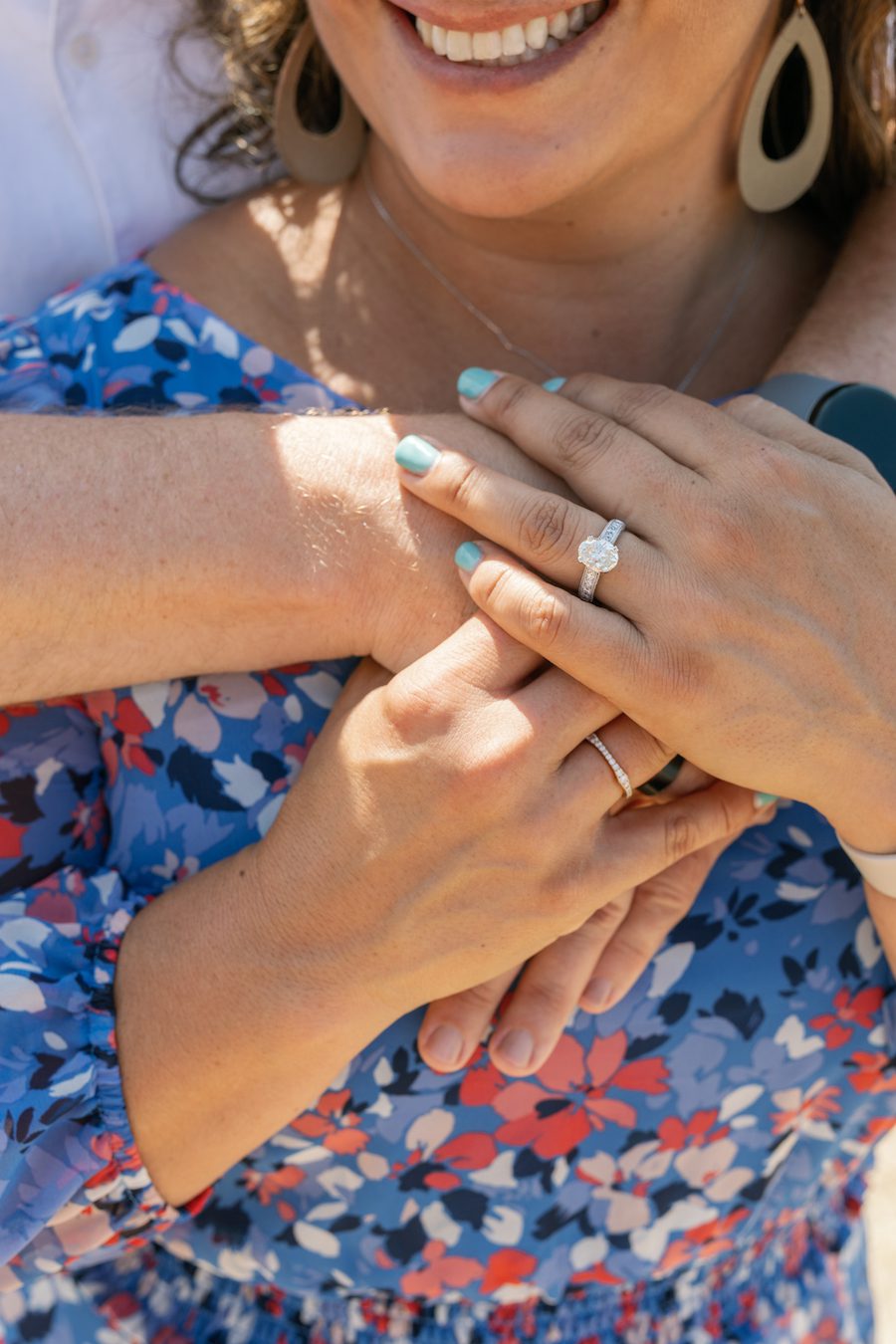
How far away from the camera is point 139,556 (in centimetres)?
140

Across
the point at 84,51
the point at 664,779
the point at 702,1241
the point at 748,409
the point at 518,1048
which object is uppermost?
the point at 84,51

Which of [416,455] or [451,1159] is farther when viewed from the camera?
[451,1159]

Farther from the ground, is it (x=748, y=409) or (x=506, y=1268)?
(x=748, y=409)

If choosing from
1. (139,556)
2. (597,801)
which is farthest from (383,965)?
(139,556)

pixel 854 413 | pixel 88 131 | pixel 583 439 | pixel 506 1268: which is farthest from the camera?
pixel 88 131

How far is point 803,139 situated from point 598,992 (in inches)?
48.3

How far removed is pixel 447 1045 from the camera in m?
1.54

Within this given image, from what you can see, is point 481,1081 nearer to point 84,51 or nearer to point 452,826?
point 452,826

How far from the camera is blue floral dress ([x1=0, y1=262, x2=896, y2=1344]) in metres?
1.47

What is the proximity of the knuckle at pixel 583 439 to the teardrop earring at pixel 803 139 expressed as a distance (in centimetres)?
67

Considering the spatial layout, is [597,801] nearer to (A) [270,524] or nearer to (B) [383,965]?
(B) [383,965]

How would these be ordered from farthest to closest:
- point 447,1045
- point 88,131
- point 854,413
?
point 88,131
point 854,413
point 447,1045

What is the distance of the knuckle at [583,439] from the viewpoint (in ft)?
4.67

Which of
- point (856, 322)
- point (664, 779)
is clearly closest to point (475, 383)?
point (664, 779)
